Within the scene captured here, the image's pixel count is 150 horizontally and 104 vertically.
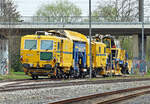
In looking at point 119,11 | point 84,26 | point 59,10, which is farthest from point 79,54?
point 59,10

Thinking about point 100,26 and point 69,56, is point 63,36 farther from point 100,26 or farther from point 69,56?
point 100,26

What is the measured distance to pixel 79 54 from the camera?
2712cm

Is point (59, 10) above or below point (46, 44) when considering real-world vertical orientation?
above

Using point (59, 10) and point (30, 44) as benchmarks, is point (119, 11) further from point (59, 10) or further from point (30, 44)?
point (30, 44)

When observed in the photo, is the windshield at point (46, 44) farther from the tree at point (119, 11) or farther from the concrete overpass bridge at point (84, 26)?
the tree at point (119, 11)

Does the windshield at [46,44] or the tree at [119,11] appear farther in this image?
the tree at [119,11]

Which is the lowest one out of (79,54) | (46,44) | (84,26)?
(79,54)

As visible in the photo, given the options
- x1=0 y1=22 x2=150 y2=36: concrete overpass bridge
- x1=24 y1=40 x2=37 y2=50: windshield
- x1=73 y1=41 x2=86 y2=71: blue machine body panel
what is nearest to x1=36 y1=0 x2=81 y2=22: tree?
x1=0 y1=22 x2=150 y2=36: concrete overpass bridge

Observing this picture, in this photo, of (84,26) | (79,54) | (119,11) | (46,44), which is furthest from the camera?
(119,11)

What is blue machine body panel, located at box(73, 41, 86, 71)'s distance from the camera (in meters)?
26.3

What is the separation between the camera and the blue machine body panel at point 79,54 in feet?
86.2

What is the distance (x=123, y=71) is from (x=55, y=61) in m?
16.0

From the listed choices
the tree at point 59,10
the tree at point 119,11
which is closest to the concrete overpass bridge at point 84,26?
the tree at point 119,11

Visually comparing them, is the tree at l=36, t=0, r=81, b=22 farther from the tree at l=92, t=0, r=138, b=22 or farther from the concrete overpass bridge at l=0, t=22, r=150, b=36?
the concrete overpass bridge at l=0, t=22, r=150, b=36
